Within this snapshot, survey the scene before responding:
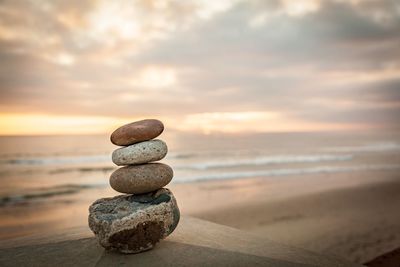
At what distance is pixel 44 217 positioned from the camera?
13422 mm

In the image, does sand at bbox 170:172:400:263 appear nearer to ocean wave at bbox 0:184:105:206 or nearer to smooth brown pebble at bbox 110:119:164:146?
smooth brown pebble at bbox 110:119:164:146

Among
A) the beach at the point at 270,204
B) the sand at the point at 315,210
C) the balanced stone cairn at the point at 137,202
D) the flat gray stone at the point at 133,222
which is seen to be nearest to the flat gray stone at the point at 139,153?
the balanced stone cairn at the point at 137,202

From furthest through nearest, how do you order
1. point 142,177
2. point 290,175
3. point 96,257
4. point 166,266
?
1. point 290,175
2. point 142,177
3. point 96,257
4. point 166,266

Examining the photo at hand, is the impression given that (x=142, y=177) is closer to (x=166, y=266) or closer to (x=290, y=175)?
(x=166, y=266)

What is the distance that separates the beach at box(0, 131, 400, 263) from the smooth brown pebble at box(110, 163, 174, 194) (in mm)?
2948

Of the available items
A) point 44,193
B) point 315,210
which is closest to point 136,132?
point 315,210

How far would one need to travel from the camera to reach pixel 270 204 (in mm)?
15227

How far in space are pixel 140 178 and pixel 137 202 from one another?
1.73 ft

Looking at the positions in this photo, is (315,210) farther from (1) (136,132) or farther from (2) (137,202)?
(1) (136,132)

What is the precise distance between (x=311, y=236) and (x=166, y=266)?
5.57 m

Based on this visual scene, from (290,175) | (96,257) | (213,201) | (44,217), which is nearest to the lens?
(96,257)

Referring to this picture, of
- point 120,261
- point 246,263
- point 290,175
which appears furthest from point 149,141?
point 290,175

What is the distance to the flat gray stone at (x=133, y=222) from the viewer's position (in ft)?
22.8

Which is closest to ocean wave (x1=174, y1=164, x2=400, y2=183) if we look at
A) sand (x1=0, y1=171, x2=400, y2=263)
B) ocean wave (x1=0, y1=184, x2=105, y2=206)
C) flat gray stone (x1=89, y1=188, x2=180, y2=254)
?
sand (x1=0, y1=171, x2=400, y2=263)
